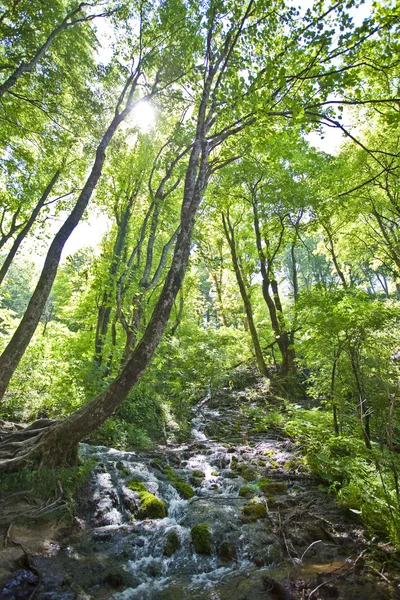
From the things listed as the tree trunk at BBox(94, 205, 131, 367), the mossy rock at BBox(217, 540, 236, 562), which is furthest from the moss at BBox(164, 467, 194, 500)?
the tree trunk at BBox(94, 205, 131, 367)

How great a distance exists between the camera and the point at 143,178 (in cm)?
1327

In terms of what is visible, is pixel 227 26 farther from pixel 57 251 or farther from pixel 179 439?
pixel 179 439

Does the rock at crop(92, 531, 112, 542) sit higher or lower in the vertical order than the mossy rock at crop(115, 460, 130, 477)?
lower

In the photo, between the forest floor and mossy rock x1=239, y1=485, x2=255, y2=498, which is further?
mossy rock x1=239, y1=485, x2=255, y2=498

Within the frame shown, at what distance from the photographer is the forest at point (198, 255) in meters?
5.21

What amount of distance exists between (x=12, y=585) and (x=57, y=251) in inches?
230

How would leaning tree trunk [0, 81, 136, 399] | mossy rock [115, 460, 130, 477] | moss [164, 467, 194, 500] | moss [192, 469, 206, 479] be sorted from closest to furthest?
leaning tree trunk [0, 81, 136, 399], moss [164, 467, 194, 500], mossy rock [115, 460, 130, 477], moss [192, 469, 206, 479]

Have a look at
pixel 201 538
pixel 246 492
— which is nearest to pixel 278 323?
pixel 246 492

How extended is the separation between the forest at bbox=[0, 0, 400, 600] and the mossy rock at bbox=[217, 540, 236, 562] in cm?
2

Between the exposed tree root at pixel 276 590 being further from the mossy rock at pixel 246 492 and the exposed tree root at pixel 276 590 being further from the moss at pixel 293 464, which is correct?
the moss at pixel 293 464

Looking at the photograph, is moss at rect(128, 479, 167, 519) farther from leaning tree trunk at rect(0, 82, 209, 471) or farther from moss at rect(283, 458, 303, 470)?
moss at rect(283, 458, 303, 470)

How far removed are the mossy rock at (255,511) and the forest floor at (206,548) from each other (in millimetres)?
19

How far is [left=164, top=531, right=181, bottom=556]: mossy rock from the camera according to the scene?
4.55 metres

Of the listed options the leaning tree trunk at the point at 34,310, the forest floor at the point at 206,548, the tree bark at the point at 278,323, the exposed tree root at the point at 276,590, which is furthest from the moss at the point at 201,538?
the tree bark at the point at 278,323
